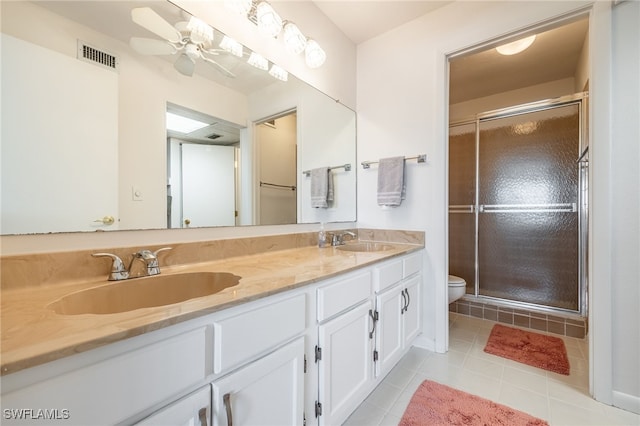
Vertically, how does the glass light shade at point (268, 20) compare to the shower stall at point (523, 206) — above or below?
above

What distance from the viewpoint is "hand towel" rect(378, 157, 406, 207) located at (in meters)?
1.96

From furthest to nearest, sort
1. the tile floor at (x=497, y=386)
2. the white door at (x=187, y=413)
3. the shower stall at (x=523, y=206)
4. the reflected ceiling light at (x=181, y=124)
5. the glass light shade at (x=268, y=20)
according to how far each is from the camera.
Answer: the shower stall at (x=523, y=206)
the glass light shade at (x=268, y=20)
the tile floor at (x=497, y=386)
the reflected ceiling light at (x=181, y=124)
the white door at (x=187, y=413)

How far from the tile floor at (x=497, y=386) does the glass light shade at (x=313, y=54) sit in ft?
6.74

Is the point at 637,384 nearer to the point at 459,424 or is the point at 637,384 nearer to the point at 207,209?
the point at 459,424

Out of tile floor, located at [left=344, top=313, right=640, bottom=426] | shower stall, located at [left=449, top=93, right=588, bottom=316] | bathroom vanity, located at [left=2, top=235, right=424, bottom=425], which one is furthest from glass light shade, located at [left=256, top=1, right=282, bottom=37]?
shower stall, located at [left=449, top=93, right=588, bottom=316]

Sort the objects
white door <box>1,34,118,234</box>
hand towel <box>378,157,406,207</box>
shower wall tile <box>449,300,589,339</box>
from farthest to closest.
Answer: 1. shower wall tile <box>449,300,589,339</box>
2. hand towel <box>378,157,406,207</box>
3. white door <box>1,34,118,234</box>

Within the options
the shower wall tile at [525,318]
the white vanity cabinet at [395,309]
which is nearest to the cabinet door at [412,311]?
the white vanity cabinet at [395,309]

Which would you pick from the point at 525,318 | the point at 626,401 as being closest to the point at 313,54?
the point at 626,401

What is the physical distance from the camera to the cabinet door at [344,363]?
103 centimetres

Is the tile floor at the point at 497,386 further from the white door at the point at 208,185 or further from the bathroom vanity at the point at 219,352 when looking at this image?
the white door at the point at 208,185

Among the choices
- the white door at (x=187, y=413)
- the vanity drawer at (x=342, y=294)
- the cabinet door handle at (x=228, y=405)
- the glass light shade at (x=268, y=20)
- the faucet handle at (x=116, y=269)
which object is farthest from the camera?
the glass light shade at (x=268, y=20)

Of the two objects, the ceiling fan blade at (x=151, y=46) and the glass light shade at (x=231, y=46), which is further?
the glass light shade at (x=231, y=46)

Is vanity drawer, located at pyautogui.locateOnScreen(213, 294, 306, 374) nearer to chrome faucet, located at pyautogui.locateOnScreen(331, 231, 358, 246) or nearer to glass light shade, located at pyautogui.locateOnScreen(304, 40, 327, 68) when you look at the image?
chrome faucet, located at pyautogui.locateOnScreen(331, 231, 358, 246)

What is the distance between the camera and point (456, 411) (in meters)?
1.30
